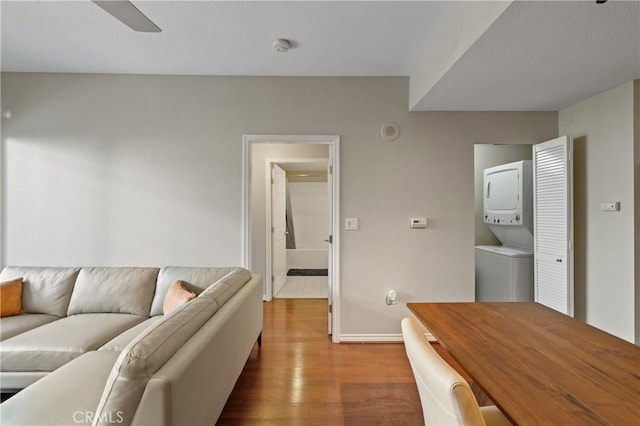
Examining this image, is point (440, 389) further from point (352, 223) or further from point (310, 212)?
point (310, 212)

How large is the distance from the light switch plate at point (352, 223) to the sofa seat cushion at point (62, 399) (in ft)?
6.86

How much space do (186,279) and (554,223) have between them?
339 cm

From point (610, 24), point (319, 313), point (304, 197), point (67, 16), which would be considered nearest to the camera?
point (610, 24)

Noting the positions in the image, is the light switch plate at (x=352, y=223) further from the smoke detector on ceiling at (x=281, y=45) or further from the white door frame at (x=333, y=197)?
the smoke detector on ceiling at (x=281, y=45)

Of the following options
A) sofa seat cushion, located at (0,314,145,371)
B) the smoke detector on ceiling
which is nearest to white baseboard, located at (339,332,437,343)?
sofa seat cushion, located at (0,314,145,371)

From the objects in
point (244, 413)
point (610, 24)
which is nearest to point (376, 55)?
point (610, 24)

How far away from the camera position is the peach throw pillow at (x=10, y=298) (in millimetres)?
2326

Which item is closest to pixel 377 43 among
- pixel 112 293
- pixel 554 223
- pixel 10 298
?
pixel 554 223

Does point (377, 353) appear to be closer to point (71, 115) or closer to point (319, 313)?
point (319, 313)

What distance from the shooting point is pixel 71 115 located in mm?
2963

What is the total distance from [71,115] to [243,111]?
1686mm

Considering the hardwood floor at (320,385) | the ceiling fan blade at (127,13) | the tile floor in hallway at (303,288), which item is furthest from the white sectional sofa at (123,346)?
the tile floor in hallway at (303,288)

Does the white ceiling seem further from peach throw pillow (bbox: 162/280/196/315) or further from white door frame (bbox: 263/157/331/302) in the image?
peach throw pillow (bbox: 162/280/196/315)

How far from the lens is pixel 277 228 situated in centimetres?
478
